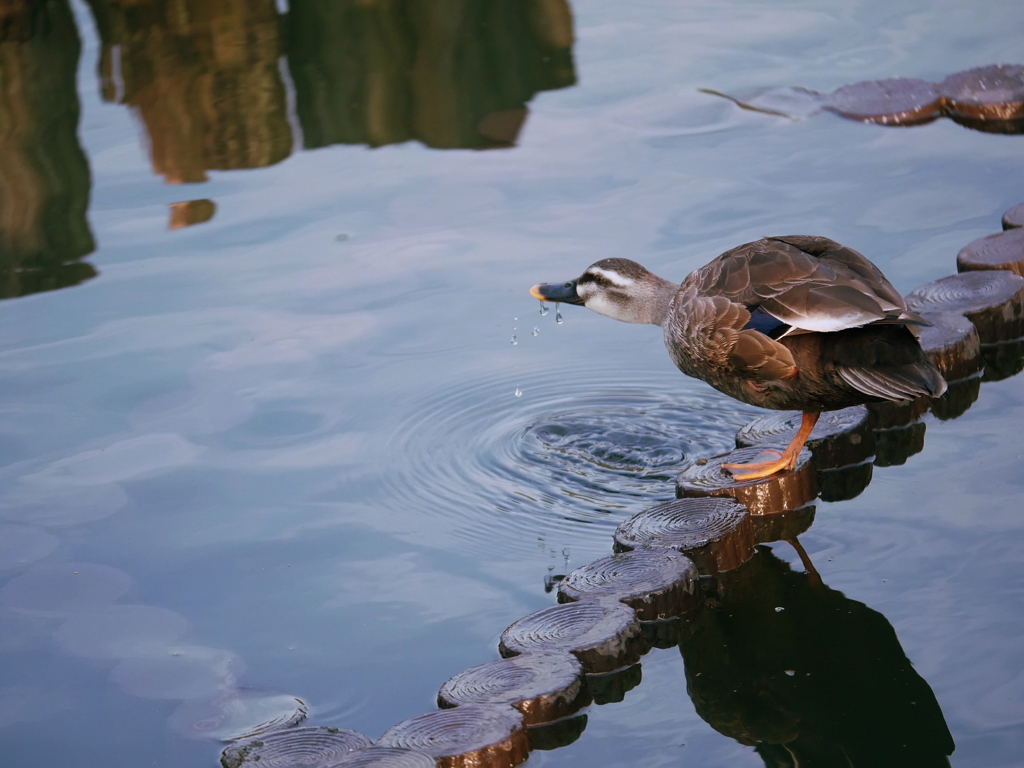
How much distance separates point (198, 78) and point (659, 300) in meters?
6.22

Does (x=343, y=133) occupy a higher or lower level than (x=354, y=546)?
higher

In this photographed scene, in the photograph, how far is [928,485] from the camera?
4723mm

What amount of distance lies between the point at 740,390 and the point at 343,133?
5.38 metres

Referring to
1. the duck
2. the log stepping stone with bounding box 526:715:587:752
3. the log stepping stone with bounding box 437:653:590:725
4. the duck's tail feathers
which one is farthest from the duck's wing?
the log stepping stone with bounding box 526:715:587:752

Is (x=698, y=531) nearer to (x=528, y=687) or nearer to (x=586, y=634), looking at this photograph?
(x=586, y=634)

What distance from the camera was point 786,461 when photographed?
183 inches

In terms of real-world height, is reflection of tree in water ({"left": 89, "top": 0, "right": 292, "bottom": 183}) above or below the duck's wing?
above

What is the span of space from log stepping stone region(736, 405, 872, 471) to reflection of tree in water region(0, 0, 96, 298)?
14.1 feet

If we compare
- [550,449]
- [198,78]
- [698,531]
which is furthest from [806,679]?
[198,78]

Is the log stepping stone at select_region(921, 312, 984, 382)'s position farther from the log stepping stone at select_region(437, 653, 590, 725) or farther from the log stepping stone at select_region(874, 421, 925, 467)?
the log stepping stone at select_region(437, 653, 590, 725)

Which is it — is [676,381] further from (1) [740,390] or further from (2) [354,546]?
(2) [354,546]

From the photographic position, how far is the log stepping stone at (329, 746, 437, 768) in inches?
126

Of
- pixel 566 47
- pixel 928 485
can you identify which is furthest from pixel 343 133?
pixel 928 485

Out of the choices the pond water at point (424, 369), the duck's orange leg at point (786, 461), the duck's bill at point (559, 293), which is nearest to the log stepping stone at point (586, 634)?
the pond water at point (424, 369)
